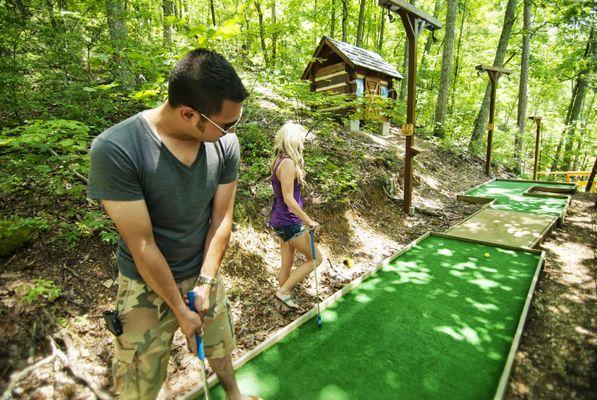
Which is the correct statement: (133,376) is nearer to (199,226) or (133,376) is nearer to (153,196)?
(199,226)

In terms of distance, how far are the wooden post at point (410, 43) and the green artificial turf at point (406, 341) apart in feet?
8.37

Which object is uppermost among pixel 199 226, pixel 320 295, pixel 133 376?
pixel 199 226

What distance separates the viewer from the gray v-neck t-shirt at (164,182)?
4.12 feet

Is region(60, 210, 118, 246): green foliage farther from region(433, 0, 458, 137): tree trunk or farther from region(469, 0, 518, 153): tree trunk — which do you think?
→ region(469, 0, 518, 153): tree trunk

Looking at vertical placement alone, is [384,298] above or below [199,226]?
below

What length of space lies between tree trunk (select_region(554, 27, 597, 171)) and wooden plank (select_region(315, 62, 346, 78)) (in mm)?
10153

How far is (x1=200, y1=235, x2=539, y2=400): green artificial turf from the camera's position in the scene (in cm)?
237

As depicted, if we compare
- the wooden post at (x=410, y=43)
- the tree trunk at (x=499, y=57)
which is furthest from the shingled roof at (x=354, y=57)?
the tree trunk at (x=499, y=57)

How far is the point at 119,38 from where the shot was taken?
15.1ft

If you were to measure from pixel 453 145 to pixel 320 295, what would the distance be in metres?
9.93

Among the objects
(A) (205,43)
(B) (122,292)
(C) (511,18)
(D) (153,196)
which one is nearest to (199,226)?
(D) (153,196)

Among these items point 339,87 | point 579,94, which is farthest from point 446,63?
point 579,94

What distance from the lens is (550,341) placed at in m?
2.89

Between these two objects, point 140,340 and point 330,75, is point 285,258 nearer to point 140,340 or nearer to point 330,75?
point 140,340
